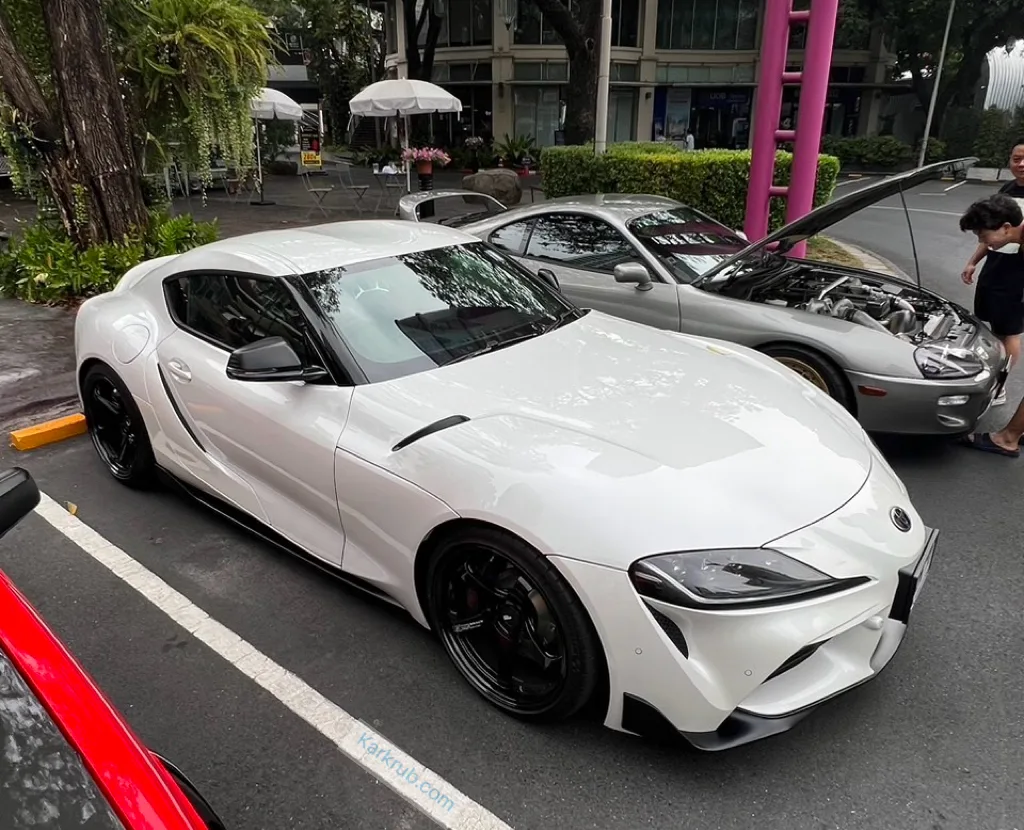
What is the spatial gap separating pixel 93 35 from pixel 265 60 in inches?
72.1

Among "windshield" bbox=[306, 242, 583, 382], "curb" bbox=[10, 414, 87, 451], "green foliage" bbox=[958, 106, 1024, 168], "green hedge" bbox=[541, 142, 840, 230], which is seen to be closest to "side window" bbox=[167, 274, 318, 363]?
"windshield" bbox=[306, 242, 583, 382]

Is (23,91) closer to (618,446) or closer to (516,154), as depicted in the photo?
(618,446)

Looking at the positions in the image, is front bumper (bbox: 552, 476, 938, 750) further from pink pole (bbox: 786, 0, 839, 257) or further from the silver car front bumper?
pink pole (bbox: 786, 0, 839, 257)

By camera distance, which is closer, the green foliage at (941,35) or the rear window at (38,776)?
the rear window at (38,776)

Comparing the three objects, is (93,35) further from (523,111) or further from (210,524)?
(523,111)

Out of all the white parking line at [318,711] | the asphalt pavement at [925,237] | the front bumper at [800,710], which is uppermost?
the front bumper at [800,710]

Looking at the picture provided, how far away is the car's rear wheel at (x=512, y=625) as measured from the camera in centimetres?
213

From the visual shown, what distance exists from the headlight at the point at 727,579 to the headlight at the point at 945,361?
8.30 ft

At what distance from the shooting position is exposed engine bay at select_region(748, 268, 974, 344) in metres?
4.42

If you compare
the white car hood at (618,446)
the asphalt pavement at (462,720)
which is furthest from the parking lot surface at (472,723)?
the white car hood at (618,446)

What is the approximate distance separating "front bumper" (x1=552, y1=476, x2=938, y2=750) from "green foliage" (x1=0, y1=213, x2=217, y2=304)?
22.4 ft

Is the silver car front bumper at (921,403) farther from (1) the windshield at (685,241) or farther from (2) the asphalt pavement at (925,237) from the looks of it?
(2) the asphalt pavement at (925,237)

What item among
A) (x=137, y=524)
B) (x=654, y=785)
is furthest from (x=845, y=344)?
(x=137, y=524)

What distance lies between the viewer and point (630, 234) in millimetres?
5207
